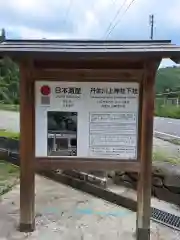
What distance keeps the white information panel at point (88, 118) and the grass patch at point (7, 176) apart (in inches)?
93.8

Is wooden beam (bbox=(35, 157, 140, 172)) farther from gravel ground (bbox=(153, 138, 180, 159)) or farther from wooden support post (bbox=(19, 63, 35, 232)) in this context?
gravel ground (bbox=(153, 138, 180, 159))

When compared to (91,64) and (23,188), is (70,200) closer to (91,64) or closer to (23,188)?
(23,188)

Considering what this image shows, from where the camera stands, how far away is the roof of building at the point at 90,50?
4.67 m

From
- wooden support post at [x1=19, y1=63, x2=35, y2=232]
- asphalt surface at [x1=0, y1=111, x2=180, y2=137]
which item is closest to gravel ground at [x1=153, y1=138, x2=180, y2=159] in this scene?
asphalt surface at [x1=0, y1=111, x2=180, y2=137]

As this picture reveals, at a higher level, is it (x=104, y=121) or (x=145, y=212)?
(x=104, y=121)

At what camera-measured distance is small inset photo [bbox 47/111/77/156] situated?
534 centimetres

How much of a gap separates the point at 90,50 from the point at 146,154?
1551mm

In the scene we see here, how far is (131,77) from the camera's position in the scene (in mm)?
5266

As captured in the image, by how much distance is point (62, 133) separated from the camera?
17.5 ft

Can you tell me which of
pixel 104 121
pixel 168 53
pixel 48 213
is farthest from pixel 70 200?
pixel 168 53

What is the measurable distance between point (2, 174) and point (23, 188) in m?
3.20

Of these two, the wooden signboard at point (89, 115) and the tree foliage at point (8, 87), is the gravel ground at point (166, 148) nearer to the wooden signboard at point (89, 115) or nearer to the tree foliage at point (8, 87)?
the wooden signboard at point (89, 115)

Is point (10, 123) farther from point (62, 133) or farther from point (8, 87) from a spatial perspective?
point (8, 87)

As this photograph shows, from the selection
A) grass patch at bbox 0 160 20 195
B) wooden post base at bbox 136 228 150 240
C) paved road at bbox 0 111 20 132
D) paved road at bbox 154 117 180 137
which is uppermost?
paved road at bbox 0 111 20 132
